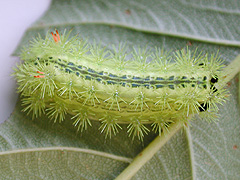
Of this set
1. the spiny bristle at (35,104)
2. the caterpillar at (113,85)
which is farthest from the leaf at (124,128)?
the caterpillar at (113,85)

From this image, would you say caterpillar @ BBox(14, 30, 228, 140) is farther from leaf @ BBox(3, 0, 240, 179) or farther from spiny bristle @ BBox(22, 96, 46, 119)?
leaf @ BBox(3, 0, 240, 179)

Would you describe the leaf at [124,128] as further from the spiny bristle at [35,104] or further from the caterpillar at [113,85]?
the caterpillar at [113,85]

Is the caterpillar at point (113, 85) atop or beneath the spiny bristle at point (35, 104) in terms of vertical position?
atop

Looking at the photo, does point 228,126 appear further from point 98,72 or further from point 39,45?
point 39,45

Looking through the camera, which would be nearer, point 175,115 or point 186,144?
point 175,115

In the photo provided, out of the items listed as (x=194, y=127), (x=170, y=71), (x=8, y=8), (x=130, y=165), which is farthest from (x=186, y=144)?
(x=8, y=8)
